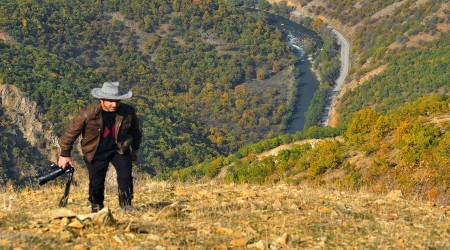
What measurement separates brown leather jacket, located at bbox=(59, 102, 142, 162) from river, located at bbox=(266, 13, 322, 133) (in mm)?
110525

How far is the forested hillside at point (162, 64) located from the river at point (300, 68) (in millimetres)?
3199

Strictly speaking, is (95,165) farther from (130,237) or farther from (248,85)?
(248,85)

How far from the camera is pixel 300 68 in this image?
146 m

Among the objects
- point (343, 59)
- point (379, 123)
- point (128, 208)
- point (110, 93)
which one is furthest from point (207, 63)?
point (110, 93)

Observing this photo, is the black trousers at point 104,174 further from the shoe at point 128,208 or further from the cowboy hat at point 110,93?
the cowboy hat at point 110,93

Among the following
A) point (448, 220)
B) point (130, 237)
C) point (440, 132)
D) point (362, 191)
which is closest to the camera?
point (130, 237)

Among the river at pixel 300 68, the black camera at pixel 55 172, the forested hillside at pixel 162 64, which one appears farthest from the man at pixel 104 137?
the river at pixel 300 68

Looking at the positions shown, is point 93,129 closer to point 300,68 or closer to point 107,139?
point 107,139

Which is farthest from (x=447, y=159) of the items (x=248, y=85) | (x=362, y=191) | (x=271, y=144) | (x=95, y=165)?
(x=248, y=85)

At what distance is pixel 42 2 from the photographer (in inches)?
5487

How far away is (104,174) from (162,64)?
133 metres

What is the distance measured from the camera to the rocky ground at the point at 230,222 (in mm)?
8086

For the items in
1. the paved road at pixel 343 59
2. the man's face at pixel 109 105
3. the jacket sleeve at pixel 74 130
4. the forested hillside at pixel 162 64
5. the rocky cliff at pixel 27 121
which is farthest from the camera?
the paved road at pixel 343 59

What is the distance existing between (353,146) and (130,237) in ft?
125
